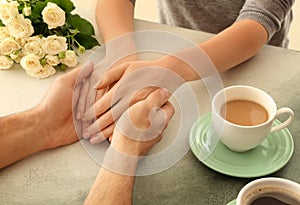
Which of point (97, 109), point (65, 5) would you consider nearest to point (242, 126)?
point (97, 109)

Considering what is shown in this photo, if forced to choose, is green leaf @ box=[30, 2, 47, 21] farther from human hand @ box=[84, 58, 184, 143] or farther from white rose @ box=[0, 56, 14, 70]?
human hand @ box=[84, 58, 184, 143]

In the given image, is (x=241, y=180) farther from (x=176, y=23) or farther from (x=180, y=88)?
(x=176, y=23)

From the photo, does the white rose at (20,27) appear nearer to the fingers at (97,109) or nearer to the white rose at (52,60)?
the white rose at (52,60)

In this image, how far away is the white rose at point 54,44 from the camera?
106cm

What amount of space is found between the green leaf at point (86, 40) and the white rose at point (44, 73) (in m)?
0.10

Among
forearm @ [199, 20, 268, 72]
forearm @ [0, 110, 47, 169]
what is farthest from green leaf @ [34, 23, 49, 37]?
forearm @ [199, 20, 268, 72]

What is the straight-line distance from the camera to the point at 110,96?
37.8 inches

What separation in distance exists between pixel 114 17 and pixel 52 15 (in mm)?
160

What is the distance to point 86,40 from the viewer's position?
1.13 m

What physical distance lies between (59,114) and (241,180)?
0.35 m

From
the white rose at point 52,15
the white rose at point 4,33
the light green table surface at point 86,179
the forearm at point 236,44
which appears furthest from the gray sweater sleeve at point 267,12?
the white rose at point 4,33

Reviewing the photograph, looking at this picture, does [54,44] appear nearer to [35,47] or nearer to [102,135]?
[35,47]

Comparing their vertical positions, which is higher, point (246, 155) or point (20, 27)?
point (20, 27)

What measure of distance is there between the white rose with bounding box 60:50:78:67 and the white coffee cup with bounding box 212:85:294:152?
338 mm
